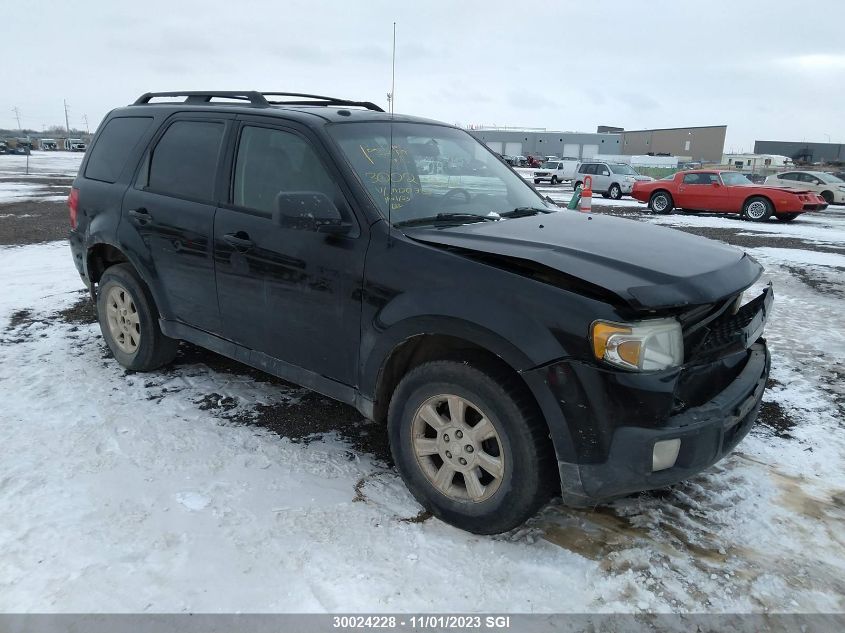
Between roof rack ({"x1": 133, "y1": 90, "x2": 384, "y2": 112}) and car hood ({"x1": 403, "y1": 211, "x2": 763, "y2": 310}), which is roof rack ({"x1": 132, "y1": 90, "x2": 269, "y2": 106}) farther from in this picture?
car hood ({"x1": 403, "y1": 211, "x2": 763, "y2": 310})

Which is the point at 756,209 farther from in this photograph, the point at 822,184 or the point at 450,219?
the point at 450,219

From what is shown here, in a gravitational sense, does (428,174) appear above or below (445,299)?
above

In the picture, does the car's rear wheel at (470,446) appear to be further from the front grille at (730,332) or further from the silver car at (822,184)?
the silver car at (822,184)

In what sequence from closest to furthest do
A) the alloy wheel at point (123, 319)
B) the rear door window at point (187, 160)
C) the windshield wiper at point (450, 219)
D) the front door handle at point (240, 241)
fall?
the windshield wiper at point (450, 219) → the front door handle at point (240, 241) → the rear door window at point (187, 160) → the alloy wheel at point (123, 319)

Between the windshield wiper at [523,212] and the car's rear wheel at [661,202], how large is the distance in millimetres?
17258

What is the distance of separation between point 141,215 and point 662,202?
1840 cm

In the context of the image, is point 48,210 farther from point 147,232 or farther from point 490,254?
point 490,254

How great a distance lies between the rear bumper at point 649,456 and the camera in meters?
2.32

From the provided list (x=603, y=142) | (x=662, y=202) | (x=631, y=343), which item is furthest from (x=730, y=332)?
(x=603, y=142)

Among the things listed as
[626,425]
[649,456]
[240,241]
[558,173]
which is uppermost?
[558,173]

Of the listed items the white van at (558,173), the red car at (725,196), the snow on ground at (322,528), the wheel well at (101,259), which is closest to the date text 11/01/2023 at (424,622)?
the snow on ground at (322,528)

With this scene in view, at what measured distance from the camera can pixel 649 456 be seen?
2.33m

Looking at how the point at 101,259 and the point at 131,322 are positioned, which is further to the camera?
the point at 101,259

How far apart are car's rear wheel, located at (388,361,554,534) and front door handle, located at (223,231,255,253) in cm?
129
